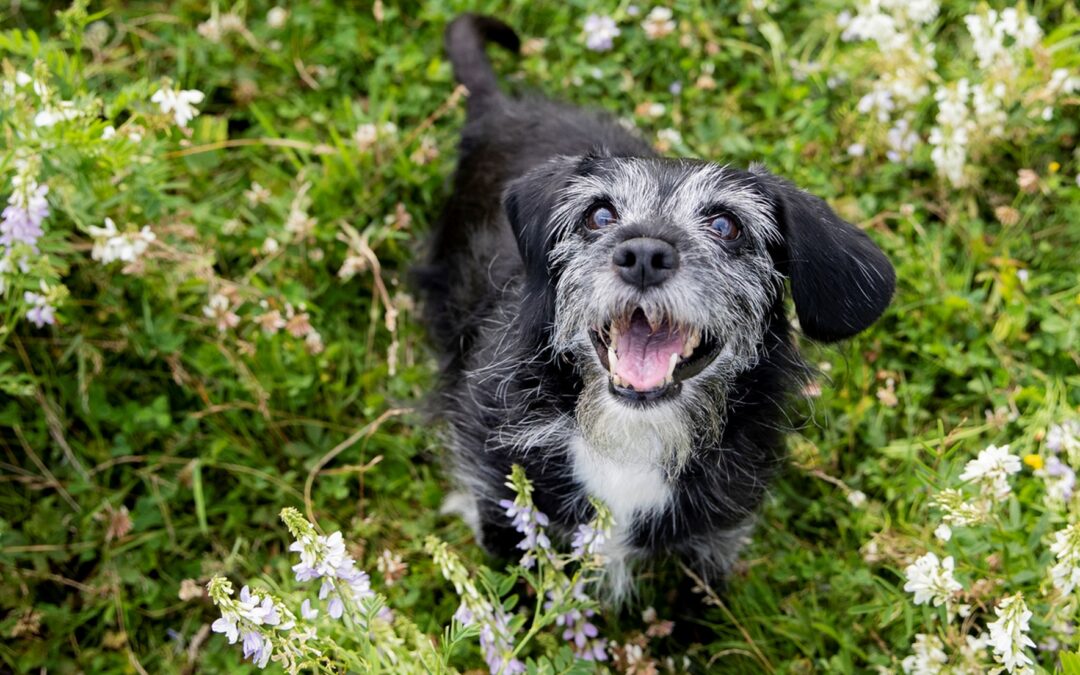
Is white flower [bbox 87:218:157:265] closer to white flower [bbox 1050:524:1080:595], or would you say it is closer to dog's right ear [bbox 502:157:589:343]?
dog's right ear [bbox 502:157:589:343]

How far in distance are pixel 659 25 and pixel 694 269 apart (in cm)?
288

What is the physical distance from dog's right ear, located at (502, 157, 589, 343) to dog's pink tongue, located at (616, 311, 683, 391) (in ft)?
0.91

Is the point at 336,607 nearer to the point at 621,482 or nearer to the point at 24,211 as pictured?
the point at 621,482

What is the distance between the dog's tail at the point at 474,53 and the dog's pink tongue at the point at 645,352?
2138mm

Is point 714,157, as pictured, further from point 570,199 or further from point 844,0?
point 570,199

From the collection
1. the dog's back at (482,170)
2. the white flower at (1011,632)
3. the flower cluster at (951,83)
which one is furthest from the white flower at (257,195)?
the white flower at (1011,632)

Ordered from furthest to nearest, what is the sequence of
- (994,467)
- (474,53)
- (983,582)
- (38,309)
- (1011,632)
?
(474,53) → (38,309) → (983,582) → (994,467) → (1011,632)

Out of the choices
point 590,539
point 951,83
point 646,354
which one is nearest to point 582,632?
point 590,539

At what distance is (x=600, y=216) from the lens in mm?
3070

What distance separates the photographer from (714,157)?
16.8 feet

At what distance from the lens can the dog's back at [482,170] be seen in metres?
4.00

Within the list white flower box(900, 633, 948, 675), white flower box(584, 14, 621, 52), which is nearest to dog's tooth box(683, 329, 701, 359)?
white flower box(900, 633, 948, 675)

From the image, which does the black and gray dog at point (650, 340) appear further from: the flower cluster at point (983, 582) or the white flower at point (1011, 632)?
the white flower at point (1011, 632)

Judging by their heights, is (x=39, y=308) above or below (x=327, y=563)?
below
